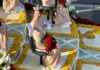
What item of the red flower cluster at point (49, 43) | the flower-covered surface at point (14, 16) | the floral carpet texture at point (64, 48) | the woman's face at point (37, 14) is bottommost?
the floral carpet texture at point (64, 48)

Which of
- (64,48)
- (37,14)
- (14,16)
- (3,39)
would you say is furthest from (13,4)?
(64,48)

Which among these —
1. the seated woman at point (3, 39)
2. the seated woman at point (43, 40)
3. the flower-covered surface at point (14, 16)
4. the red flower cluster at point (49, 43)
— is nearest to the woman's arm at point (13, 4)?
the flower-covered surface at point (14, 16)

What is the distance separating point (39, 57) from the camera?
29.3ft

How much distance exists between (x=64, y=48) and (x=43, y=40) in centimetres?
115

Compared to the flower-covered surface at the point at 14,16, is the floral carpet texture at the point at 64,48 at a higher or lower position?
lower

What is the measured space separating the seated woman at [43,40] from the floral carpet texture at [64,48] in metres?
0.22

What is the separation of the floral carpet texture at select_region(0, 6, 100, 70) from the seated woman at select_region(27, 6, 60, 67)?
0.22 metres

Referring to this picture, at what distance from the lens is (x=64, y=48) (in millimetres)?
9477

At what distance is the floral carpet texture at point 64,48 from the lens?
28.9ft

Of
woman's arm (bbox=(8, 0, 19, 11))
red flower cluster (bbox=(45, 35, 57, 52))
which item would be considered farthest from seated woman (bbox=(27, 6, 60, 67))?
woman's arm (bbox=(8, 0, 19, 11))

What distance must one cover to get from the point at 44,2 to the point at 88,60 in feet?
6.28

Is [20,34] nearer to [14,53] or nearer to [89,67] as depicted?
[14,53]

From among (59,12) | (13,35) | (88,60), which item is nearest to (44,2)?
(59,12)

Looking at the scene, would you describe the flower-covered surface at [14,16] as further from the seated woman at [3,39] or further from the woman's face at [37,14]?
the woman's face at [37,14]
